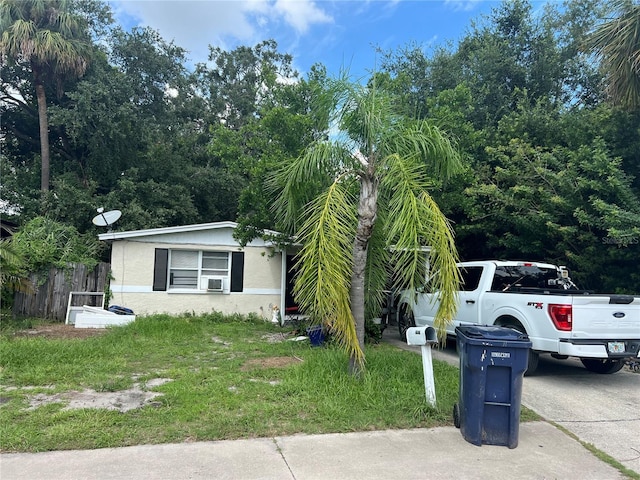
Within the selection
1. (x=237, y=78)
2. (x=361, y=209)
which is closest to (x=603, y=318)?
(x=361, y=209)

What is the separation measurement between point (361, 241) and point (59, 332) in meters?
7.80

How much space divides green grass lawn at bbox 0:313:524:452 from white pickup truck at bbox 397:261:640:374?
4.37 ft

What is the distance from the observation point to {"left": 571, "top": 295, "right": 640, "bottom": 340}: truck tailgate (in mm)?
6270

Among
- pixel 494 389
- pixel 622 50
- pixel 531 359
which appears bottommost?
pixel 531 359

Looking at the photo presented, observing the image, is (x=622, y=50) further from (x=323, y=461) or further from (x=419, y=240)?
(x=323, y=461)

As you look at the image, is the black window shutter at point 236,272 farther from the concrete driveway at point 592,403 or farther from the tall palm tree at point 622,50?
the tall palm tree at point 622,50

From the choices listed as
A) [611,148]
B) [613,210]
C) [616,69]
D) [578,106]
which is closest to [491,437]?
[613,210]

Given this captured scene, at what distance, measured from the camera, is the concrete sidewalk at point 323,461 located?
3576mm

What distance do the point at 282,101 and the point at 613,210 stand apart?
25.6ft

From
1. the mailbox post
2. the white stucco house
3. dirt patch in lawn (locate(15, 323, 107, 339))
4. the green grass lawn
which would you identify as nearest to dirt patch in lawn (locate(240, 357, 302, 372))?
the green grass lawn

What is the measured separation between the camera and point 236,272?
1296 cm

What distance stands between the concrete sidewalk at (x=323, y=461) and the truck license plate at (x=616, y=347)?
2570 millimetres

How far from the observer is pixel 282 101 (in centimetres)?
1133

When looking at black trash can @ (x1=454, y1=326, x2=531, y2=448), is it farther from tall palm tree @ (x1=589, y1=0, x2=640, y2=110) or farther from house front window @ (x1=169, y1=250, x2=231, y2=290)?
house front window @ (x1=169, y1=250, x2=231, y2=290)
